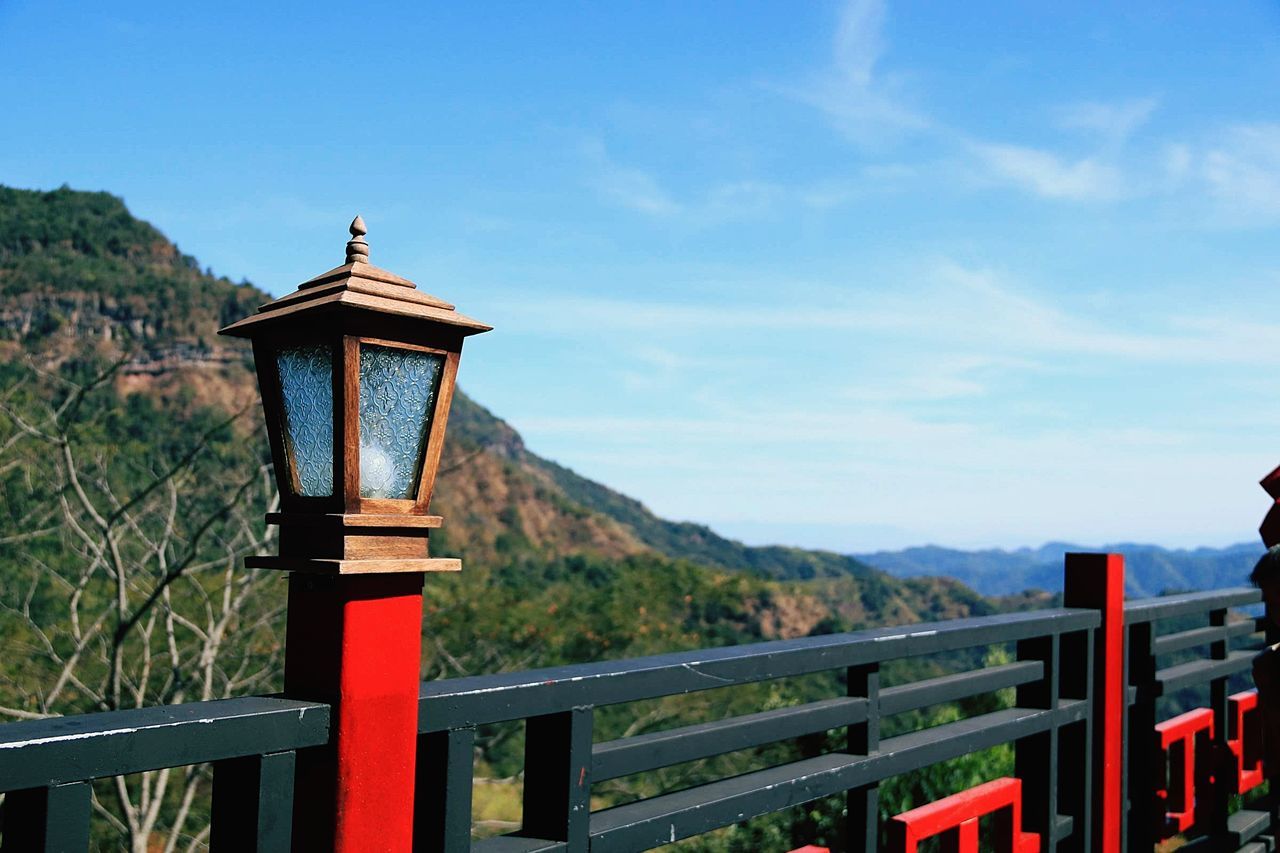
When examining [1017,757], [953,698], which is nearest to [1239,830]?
[1017,757]

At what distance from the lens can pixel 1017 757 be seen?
9.65 ft

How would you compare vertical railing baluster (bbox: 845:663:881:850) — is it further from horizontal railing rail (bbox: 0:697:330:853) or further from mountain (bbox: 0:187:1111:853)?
mountain (bbox: 0:187:1111:853)

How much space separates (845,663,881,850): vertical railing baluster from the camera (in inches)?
88.5

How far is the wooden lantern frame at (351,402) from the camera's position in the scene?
4.59ft

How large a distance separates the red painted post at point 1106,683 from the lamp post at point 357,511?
2.24m

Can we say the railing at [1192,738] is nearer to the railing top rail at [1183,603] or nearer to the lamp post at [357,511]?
the railing top rail at [1183,603]

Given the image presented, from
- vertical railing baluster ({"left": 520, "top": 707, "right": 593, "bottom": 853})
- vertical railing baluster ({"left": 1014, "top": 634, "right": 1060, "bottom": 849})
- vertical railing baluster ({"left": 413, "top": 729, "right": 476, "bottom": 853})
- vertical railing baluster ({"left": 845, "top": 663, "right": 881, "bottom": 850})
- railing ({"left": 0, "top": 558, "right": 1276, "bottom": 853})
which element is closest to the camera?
railing ({"left": 0, "top": 558, "right": 1276, "bottom": 853})

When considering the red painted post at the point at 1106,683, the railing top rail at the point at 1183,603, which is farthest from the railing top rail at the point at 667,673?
the railing top rail at the point at 1183,603

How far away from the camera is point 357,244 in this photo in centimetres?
151

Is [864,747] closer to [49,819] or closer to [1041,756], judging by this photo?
[1041,756]

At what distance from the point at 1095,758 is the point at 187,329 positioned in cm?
4107

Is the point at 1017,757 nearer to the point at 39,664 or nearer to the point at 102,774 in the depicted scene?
the point at 102,774

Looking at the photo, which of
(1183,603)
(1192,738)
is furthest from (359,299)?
(1192,738)

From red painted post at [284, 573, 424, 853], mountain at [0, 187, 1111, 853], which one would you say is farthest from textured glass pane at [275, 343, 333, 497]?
mountain at [0, 187, 1111, 853]
